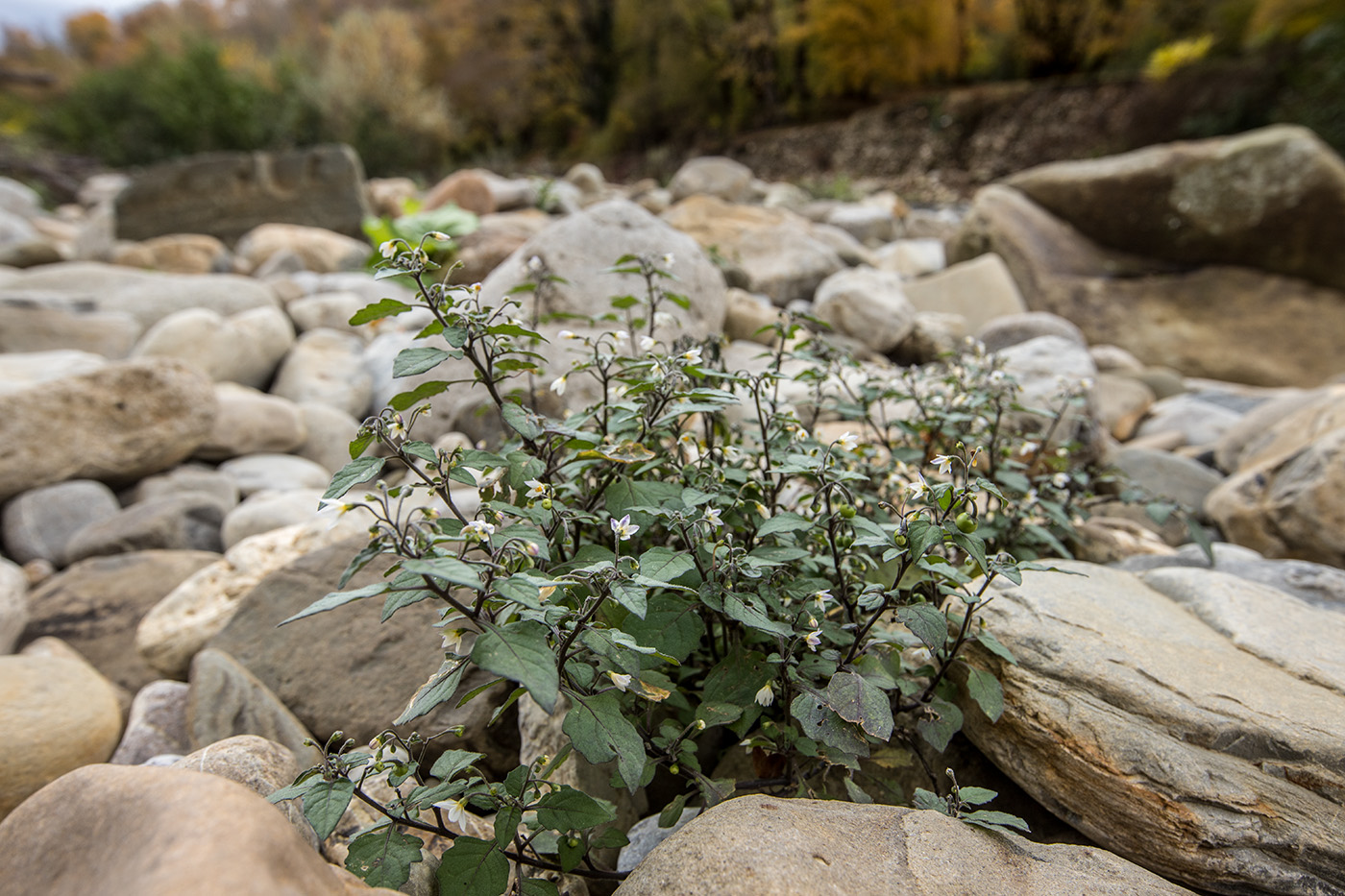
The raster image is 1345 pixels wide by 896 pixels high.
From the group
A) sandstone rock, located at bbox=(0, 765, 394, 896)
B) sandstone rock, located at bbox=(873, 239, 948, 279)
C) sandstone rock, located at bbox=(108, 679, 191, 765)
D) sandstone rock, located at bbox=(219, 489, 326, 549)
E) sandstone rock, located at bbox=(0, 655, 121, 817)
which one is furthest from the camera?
sandstone rock, located at bbox=(873, 239, 948, 279)

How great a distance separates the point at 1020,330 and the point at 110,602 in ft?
16.6

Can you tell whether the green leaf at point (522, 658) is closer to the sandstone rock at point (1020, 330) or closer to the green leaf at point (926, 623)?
the green leaf at point (926, 623)

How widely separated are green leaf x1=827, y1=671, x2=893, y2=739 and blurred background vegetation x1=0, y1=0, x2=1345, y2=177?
500 inches

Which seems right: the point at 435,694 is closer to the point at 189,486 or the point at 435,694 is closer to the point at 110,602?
Answer: the point at 110,602

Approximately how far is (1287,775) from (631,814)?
1.35 meters

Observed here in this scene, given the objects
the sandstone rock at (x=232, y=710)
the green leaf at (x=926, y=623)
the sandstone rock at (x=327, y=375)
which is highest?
the green leaf at (x=926, y=623)

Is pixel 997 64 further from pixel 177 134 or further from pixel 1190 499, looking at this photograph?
pixel 177 134

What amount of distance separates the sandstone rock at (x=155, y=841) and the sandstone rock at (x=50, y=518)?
9.78 ft

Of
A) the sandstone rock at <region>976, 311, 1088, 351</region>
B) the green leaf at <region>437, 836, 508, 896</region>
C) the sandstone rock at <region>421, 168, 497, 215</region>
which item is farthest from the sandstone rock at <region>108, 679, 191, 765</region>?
the sandstone rock at <region>421, 168, 497, 215</region>

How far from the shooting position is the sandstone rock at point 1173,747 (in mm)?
1314

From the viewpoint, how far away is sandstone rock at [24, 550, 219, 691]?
260cm

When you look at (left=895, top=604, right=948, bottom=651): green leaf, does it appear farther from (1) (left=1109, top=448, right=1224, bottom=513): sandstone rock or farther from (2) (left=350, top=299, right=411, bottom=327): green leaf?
(1) (left=1109, top=448, right=1224, bottom=513): sandstone rock

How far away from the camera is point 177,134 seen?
46.0 ft

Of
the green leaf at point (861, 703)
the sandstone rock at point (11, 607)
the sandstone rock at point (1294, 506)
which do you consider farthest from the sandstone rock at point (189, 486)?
the sandstone rock at point (1294, 506)
